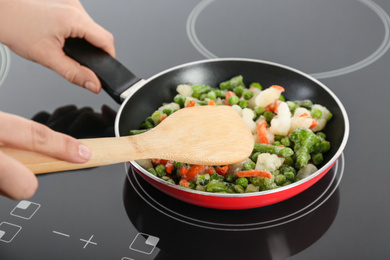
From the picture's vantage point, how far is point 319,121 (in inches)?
54.7

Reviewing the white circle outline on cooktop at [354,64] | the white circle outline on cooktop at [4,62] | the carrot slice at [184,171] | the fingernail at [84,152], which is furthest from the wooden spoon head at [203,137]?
the white circle outline on cooktop at [4,62]

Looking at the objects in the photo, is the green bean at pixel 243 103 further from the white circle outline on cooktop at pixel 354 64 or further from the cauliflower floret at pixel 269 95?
the white circle outline on cooktop at pixel 354 64

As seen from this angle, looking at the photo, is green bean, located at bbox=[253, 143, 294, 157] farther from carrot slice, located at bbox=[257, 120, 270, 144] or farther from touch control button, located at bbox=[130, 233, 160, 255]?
touch control button, located at bbox=[130, 233, 160, 255]

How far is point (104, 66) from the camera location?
140 cm

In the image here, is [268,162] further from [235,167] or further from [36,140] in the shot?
[36,140]

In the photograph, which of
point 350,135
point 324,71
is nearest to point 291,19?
point 324,71

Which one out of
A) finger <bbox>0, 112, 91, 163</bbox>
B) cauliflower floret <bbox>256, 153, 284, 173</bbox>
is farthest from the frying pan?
finger <bbox>0, 112, 91, 163</bbox>

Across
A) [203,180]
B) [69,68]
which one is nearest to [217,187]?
[203,180]

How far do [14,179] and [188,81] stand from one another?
82 cm

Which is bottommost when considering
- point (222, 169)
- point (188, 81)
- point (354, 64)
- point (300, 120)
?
point (222, 169)

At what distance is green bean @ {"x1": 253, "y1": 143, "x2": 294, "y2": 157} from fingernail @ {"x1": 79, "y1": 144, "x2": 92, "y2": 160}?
523 mm

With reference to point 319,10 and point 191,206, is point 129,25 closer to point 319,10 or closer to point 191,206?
point 319,10

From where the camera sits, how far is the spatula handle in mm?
947

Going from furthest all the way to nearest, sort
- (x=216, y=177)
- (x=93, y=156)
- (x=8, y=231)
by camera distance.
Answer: (x=216, y=177)
(x=8, y=231)
(x=93, y=156)
